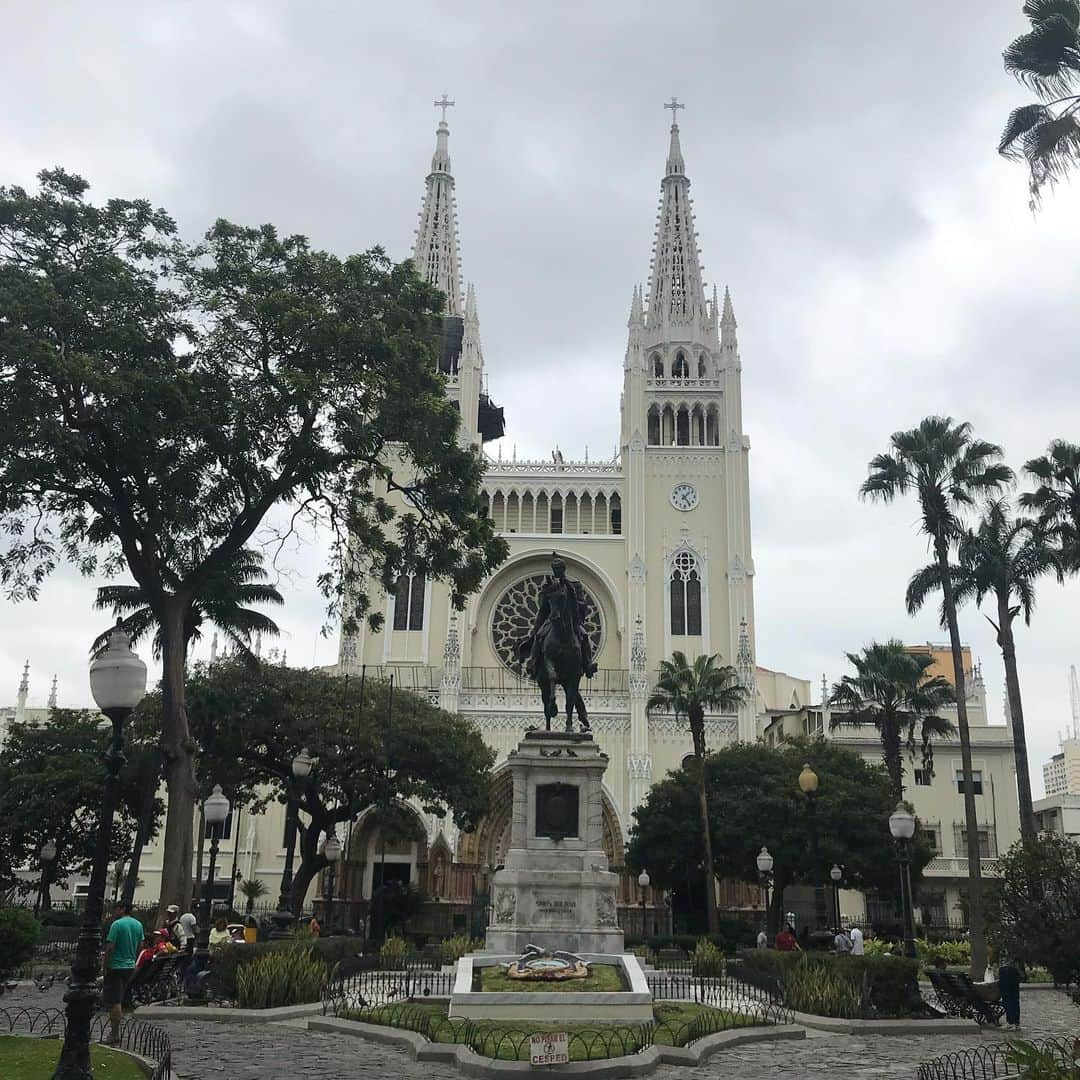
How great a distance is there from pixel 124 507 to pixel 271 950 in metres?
8.72

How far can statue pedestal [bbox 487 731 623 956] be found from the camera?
16172mm

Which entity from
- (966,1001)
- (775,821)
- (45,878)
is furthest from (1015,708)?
(45,878)

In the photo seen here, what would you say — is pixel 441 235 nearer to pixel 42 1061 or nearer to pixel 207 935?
pixel 207 935

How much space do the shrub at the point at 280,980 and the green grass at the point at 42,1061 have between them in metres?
4.03

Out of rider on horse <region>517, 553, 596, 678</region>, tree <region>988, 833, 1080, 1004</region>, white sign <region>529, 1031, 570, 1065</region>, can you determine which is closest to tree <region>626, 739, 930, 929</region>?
rider on horse <region>517, 553, 596, 678</region>

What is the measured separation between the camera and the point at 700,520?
54781 millimetres

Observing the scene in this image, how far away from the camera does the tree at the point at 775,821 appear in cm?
3731

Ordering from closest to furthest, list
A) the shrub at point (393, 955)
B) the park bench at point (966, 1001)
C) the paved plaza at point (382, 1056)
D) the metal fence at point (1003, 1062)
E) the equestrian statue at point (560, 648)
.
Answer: the metal fence at point (1003, 1062) < the paved plaza at point (382, 1056) < the park bench at point (966, 1001) < the equestrian statue at point (560, 648) < the shrub at point (393, 955)

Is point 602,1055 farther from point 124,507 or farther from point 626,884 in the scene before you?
point 626,884

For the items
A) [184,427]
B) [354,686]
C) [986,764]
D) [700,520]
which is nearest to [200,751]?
[354,686]

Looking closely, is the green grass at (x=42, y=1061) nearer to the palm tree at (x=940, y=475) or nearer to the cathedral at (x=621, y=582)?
the palm tree at (x=940, y=475)

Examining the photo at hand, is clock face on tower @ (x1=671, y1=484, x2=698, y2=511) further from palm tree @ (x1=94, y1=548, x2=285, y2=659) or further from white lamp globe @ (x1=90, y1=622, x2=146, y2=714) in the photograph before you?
white lamp globe @ (x1=90, y1=622, x2=146, y2=714)

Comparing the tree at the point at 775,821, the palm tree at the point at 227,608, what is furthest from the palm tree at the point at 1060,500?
the palm tree at the point at 227,608

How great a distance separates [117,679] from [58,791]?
29591mm
